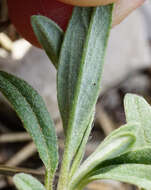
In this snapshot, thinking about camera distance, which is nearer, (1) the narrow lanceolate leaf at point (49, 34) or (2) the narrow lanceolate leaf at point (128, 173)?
(2) the narrow lanceolate leaf at point (128, 173)

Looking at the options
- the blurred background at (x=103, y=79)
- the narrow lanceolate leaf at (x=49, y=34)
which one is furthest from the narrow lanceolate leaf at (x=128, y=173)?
the blurred background at (x=103, y=79)

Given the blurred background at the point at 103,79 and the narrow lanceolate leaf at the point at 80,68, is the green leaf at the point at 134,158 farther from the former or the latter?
the blurred background at the point at 103,79

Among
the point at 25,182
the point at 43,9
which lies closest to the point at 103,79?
the point at 43,9

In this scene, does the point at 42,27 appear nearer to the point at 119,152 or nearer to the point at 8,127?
the point at 119,152

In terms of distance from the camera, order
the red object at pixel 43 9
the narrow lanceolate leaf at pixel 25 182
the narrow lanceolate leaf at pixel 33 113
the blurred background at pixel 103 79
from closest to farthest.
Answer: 1. the narrow lanceolate leaf at pixel 25 182
2. the narrow lanceolate leaf at pixel 33 113
3. the red object at pixel 43 9
4. the blurred background at pixel 103 79

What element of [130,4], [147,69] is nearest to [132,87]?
[147,69]

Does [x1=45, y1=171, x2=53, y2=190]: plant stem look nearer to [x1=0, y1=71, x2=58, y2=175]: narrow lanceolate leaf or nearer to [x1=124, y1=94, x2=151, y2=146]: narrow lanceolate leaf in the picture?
[x1=0, y1=71, x2=58, y2=175]: narrow lanceolate leaf
